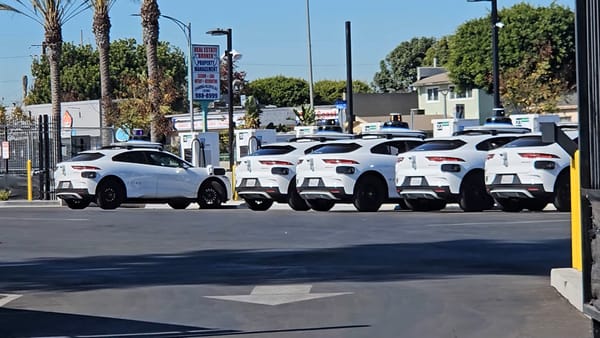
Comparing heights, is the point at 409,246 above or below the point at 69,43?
below

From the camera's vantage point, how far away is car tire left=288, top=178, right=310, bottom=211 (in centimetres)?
2409

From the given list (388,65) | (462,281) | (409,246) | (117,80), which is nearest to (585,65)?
(462,281)

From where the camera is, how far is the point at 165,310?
10336 mm

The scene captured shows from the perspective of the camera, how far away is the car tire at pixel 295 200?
2409 cm

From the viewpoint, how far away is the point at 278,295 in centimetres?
1113

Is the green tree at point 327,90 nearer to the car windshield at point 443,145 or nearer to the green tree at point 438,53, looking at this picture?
the green tree at point 438,53

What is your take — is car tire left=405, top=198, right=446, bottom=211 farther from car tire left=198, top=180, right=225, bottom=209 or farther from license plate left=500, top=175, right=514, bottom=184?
car tire left=198, top=180, right=225, bottom=209

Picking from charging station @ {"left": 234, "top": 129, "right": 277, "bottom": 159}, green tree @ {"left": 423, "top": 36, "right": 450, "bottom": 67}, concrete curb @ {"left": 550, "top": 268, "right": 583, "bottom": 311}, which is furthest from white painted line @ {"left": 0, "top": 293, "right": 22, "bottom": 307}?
green tree @ {"left": 423, "top": 36, "right": 450, "bottom": 67}

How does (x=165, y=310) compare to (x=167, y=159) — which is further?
(x=167, y=159)

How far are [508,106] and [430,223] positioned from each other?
35959 millimetres

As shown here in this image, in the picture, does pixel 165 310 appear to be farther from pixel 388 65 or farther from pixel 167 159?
pixel 388 65

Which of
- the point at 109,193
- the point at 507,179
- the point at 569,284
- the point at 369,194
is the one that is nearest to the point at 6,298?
the point at 569,284

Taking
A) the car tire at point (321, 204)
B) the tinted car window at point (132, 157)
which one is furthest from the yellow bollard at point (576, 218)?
the tinted car window at point (132, 157)

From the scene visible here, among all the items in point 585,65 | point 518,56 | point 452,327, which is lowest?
point 452,327
